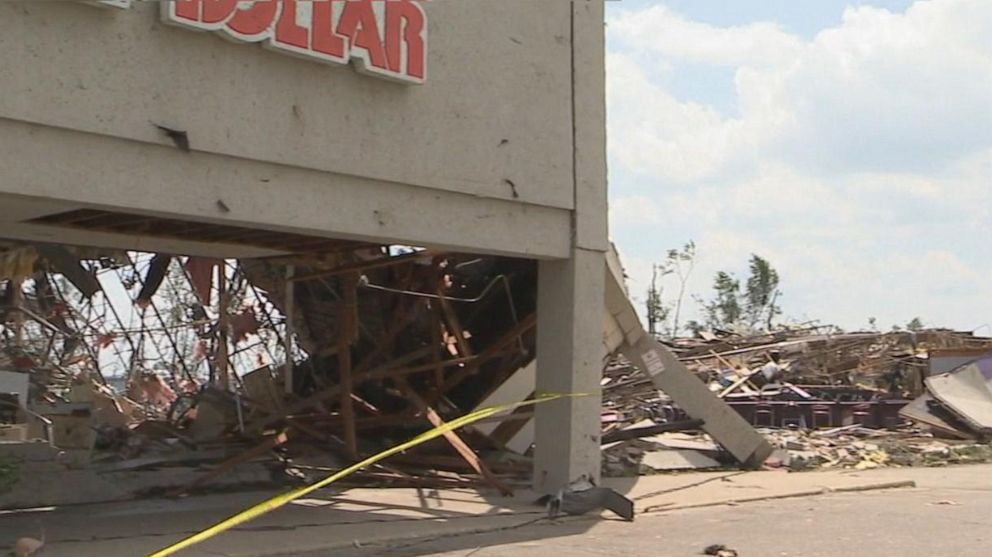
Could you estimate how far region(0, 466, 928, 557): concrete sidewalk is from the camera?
8.55 meters

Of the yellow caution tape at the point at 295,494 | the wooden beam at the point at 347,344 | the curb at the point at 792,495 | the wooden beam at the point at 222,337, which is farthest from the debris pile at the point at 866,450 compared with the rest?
the wooden beam at the point at 222,337

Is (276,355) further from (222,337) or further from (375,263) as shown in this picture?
(375,263)

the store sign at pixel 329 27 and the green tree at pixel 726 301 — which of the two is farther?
the green tree at pixel 726 301

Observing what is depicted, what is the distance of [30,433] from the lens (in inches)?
446

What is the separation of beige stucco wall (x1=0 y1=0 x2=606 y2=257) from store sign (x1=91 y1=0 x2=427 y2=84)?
162mm

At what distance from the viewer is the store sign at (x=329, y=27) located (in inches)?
317

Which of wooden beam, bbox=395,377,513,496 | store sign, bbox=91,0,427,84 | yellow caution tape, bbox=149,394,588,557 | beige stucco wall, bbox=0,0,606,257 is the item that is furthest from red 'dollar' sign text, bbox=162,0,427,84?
wooden beam, bbox=395,377,513,496

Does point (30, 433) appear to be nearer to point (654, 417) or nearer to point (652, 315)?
point (654, 417)

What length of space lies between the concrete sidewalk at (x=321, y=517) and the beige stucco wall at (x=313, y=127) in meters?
2.59

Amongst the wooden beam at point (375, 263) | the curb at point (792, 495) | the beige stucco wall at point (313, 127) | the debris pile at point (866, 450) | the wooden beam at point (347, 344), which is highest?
the beige stucco wall at point (313, 127)

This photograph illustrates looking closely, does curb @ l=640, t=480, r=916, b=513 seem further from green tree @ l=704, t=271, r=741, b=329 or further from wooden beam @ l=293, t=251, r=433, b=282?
green tree @ l=704, t=271, r=741, b=329

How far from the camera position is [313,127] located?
8.91 m

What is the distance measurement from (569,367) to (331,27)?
4.29m

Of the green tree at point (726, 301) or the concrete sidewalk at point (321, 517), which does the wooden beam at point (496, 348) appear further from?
the green tree at point (726, 301)
